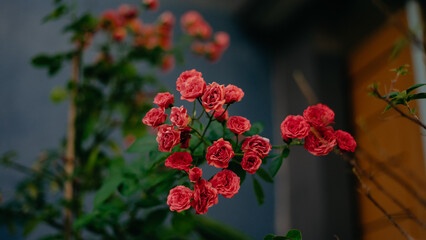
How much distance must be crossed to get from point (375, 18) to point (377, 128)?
2.24 feet

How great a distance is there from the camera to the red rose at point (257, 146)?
0.68m

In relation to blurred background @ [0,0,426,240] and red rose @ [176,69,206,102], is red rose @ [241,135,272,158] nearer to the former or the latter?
red rose @ [176,69,206,102]

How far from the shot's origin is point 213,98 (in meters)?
0.67

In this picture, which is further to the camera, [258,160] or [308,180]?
[308,180]

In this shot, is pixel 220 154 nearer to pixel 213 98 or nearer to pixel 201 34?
pixel 213 98

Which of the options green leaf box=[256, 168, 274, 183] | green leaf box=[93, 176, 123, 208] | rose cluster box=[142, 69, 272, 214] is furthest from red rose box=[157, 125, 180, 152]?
green leaf box=[93, 176, 123, 208]

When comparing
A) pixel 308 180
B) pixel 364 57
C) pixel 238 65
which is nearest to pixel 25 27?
pixel 238 65

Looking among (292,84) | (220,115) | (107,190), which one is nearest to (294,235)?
(220,115)

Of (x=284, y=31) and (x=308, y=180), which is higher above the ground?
(x=284, y=31)

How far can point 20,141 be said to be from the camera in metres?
2.03

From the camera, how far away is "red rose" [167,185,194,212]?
65 cm

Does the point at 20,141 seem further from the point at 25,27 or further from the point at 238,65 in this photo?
the point at 238,65

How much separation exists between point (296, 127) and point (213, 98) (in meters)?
0.16

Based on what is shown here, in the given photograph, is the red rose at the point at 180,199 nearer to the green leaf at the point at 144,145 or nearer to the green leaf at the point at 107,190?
the green leaf at the point at 144,145
